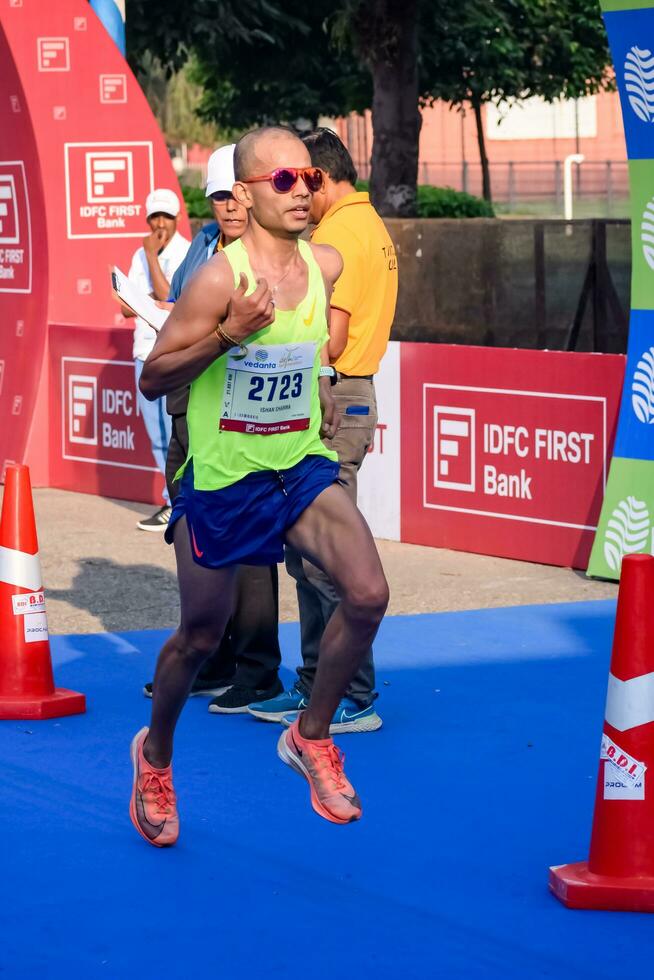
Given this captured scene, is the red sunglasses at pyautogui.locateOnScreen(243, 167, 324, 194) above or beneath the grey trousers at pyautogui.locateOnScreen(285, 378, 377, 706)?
above

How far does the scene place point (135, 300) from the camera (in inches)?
204

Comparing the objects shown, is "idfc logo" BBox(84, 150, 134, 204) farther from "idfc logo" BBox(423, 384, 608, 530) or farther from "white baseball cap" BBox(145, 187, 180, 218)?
"idfc logo" BBox(423, 384, 608, 530)

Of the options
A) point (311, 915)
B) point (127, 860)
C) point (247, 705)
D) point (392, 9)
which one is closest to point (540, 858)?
point (311, 915)

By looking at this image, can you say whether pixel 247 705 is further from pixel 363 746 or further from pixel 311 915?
pixel 311 915

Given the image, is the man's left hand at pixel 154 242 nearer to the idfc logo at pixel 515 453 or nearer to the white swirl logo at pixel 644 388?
the idfc logo at pixel 515 453

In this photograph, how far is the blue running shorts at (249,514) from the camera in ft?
15.8

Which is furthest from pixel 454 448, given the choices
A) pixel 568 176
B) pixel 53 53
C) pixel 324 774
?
pixel 568 176

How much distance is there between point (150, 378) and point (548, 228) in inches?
605

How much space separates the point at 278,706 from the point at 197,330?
2.27m

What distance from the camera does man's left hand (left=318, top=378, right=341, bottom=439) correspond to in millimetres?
5270

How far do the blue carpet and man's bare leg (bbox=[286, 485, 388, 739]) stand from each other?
500mm

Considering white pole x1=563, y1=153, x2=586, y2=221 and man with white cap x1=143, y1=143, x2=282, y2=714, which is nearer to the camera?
man with white cap x1=143, y1=143, x2=282, y2=714

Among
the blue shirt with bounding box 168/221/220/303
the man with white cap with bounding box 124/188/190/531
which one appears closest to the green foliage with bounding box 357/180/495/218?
the man with white cap with bounding box 124/188/190/531

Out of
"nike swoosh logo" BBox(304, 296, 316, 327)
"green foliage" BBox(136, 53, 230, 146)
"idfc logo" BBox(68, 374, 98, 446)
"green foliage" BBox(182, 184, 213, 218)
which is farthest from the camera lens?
"green foliage" BBox(136, 53, 230, 146)
